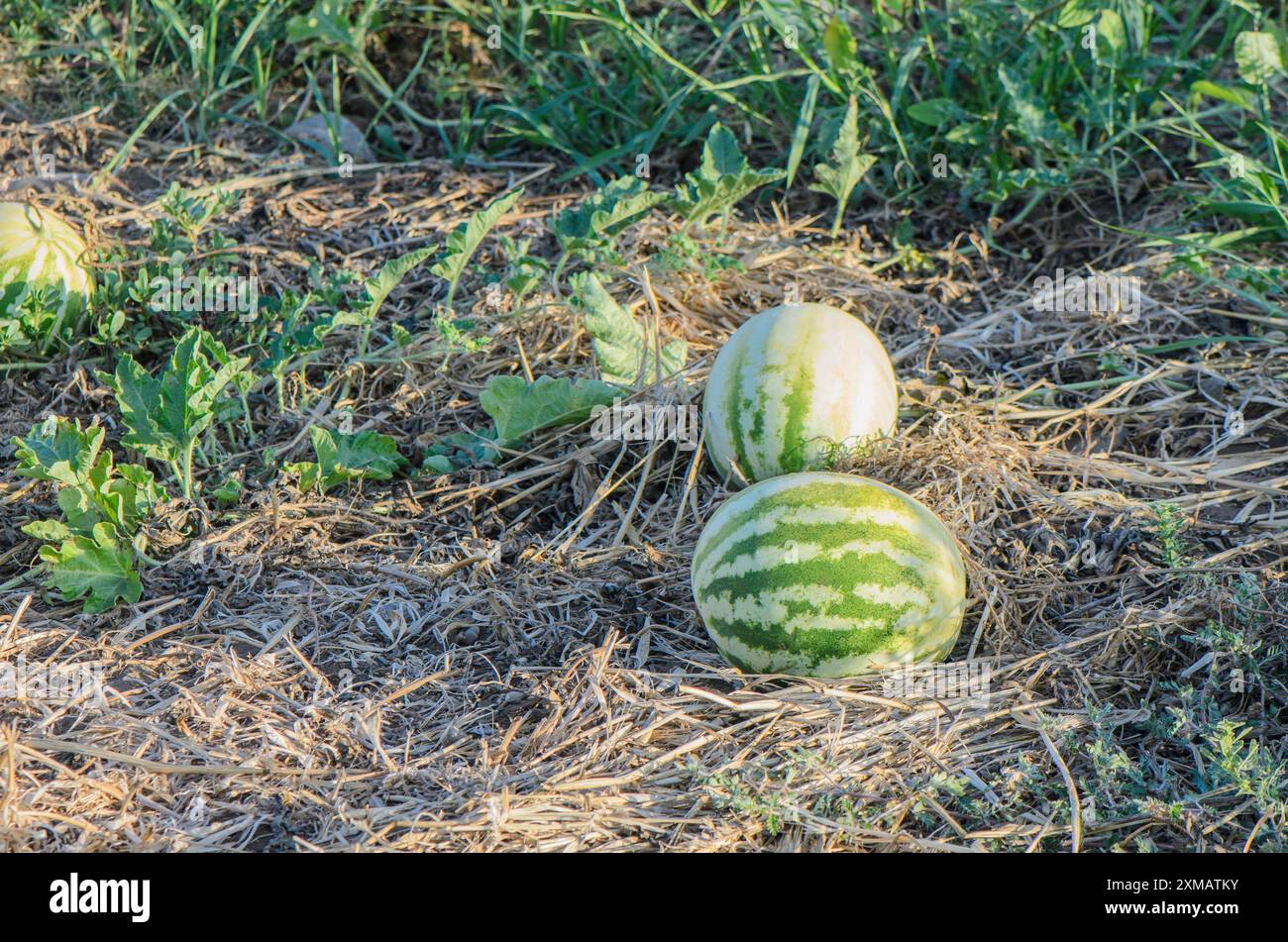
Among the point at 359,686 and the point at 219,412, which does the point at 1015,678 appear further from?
the point at 219,412

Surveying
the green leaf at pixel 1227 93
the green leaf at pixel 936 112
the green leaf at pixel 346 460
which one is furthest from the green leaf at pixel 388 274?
the green leaf at pixel 1227 93

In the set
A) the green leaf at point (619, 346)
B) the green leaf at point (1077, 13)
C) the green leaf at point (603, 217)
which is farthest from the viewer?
Answer: the green leaf at point (1077, 13)

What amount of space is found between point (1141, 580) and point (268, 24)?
3.24 meters

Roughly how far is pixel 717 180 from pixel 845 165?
19.8 inches

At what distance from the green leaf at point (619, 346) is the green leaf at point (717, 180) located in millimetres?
372

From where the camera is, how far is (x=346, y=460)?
2.96 m

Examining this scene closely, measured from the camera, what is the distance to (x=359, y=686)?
2.49m

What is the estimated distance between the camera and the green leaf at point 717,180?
331cm

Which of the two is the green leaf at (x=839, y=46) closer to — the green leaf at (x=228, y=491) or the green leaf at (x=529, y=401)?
the green leaf at (x=529, y=401)

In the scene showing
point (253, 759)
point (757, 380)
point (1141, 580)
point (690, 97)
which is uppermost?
point (690, 97)

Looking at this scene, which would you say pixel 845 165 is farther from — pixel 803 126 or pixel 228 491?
pixel 228 491

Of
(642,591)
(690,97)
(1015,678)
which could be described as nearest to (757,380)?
(642,591)

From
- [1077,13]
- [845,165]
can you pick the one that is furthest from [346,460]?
[1077,13]

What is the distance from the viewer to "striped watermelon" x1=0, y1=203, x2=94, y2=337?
130 inches
